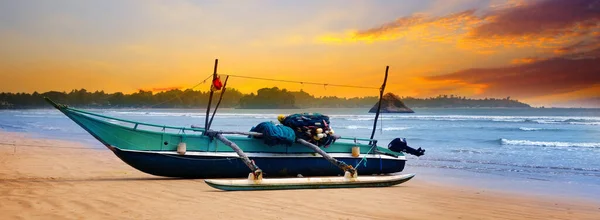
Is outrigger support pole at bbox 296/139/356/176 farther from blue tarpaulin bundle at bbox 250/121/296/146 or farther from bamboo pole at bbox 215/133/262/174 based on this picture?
bamboo pole at bbox 215/133/262/174

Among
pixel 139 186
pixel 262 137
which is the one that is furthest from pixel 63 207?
pixel 262 137

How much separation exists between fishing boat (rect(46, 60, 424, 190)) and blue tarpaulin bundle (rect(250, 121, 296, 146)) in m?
0.17

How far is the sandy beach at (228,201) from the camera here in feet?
21.7

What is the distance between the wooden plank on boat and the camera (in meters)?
8.49

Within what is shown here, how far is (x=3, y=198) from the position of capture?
7.16 meters

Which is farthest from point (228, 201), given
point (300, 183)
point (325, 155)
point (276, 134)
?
point (325, 155)

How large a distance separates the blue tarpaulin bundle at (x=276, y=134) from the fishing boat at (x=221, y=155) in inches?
6.9

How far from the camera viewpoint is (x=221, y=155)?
10.0 metres

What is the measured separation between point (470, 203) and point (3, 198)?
6981mm

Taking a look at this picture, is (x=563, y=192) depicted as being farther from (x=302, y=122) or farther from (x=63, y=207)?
(x=63, y=207)

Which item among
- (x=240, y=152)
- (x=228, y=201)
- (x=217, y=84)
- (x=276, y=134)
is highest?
(x=217, y=84)

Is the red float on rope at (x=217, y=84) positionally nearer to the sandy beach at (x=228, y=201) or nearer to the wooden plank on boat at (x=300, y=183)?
the sandy beach at (x=228, y=201)

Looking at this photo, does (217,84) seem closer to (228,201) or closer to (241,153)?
(241,153)

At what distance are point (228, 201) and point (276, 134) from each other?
9.25 feet
